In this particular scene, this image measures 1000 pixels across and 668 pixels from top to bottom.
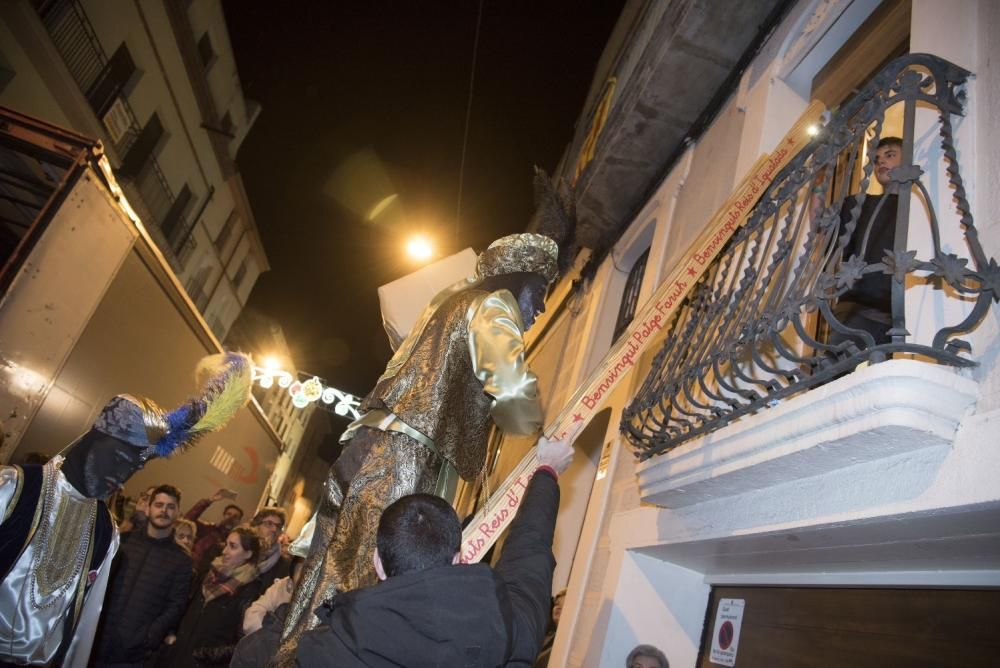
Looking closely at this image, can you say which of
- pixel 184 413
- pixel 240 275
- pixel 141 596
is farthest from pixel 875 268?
pixel 240 275

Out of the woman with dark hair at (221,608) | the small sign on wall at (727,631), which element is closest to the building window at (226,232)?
the woman with dark hair at (221,608)

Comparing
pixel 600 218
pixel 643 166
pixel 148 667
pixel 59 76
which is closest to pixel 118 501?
pixel 148 667

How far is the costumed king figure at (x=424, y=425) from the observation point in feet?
7.57

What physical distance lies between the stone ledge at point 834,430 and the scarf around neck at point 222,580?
11.5 feet

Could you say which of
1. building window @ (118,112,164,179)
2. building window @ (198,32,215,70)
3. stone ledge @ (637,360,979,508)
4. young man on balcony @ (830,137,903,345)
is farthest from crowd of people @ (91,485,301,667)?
building window @ (198,32,215,70)

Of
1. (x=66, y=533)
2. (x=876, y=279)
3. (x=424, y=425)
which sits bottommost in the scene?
(x=66, y=533)

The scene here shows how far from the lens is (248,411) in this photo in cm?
1150

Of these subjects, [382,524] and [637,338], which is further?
[637,338]

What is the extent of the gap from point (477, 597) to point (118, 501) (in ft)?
23.0

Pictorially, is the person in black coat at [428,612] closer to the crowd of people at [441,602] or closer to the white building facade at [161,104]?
the crowd of people at [441,602]

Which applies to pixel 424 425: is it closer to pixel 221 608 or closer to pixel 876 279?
pixel 876 279

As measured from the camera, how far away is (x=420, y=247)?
1096 centimetres

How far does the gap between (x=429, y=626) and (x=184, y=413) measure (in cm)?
263

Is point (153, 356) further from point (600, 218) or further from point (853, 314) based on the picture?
point (853, 314)
